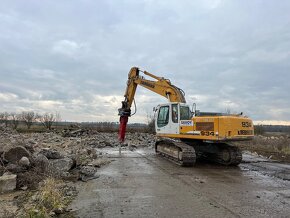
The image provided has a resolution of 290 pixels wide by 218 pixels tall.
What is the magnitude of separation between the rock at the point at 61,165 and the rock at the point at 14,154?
911 millimetres

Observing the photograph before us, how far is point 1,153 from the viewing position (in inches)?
432

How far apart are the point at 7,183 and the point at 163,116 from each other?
28.9 ft

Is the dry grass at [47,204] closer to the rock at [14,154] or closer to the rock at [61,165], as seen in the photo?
the rock at [61,165]

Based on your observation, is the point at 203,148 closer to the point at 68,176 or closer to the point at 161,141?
the point at 161,141

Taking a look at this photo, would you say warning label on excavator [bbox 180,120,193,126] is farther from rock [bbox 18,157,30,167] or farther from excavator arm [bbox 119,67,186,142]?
rock [bbox 18,157,30,167]

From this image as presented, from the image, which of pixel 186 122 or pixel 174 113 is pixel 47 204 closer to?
pixel 186 122

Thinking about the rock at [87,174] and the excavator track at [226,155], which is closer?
the rock at [87,174]

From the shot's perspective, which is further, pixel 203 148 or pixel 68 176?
pixel 203 148

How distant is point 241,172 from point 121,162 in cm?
518

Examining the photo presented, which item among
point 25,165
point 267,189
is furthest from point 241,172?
point 25,165

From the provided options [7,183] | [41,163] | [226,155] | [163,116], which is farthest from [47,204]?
[163,116]

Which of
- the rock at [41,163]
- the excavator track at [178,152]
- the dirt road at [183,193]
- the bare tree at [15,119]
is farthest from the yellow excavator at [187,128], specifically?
the bare tree at [15,119]

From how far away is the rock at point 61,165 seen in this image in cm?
1108

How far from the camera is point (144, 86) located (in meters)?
17.8
